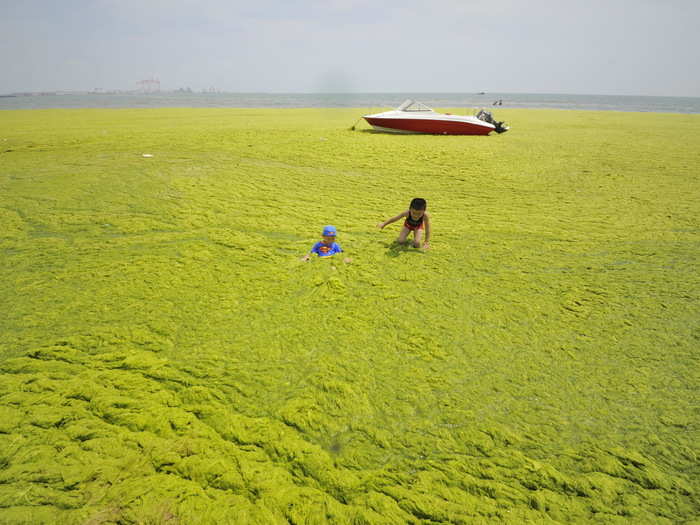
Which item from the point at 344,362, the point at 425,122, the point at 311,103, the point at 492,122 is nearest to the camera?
the point at 344,362

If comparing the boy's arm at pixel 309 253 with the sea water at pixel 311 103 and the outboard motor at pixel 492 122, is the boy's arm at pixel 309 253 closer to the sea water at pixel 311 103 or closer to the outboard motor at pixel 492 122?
the outboard motor at pixel 492 122

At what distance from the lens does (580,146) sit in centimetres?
755

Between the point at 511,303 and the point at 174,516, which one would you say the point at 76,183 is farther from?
the point at 511,303

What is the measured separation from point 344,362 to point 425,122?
8377 mm

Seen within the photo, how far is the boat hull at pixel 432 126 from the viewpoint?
8.85 metres

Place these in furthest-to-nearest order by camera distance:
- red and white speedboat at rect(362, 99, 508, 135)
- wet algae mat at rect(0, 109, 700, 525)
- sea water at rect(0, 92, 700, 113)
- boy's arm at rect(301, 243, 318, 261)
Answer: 1. sea water at rect(0, 92, 700, 113)
2. red and white speedboat at rect(362, 99, 508, 135)
3. boy's arm at rect(301, 243, 318, 261)
4. wet algae mat at rect(0, 109, 700, 525)

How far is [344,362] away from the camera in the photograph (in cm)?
193

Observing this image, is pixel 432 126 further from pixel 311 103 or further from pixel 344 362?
pixel 311 103

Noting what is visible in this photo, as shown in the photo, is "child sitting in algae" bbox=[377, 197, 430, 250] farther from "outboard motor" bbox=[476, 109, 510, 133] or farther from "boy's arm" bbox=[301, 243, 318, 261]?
"outboard motor" bbox=[476, 109, 510, 133]

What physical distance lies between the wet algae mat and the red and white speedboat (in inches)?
211

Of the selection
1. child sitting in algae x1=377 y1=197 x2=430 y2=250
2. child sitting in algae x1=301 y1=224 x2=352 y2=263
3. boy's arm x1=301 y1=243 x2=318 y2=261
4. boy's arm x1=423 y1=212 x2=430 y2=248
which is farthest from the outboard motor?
boy's arm x1=301 y1=243 x2=318 y2=261

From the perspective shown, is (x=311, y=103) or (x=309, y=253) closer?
(x=309, y=253)

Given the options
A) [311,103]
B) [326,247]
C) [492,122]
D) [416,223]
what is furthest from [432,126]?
[311,103]

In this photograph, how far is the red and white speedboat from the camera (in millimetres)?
8844
